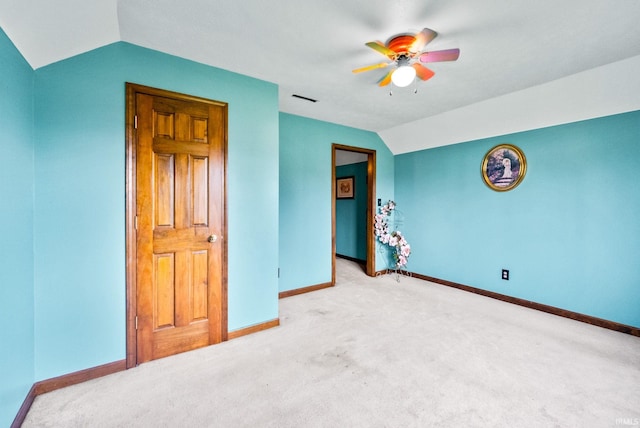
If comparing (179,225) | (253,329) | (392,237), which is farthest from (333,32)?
(392,237)

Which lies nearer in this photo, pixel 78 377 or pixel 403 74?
pixel 78 377

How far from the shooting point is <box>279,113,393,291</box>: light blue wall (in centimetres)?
378

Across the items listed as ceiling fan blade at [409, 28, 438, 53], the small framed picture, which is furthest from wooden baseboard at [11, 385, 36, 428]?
the small framed picture

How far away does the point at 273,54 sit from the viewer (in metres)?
2.31

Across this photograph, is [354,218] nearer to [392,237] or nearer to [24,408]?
[392,237]

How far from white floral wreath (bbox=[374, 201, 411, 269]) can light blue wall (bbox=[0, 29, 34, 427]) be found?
4.11 m

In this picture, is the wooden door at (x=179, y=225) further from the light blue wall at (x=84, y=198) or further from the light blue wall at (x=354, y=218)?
the light blue wall at (x=354, y=218)

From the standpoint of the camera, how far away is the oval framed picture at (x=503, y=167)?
11.3 ft

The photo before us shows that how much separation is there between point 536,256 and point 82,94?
468cm

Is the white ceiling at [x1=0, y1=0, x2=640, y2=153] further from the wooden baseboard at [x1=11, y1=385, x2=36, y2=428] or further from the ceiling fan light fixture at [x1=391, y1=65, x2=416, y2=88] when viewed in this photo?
the wooden baseboard at [x1=11, y1=385, x2=36, y2=428]

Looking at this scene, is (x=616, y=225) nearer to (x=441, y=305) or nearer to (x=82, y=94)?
(x=441, y=305)

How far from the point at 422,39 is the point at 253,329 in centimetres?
282

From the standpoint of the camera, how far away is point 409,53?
2.13m

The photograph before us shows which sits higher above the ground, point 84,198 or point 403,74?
point 403,74
